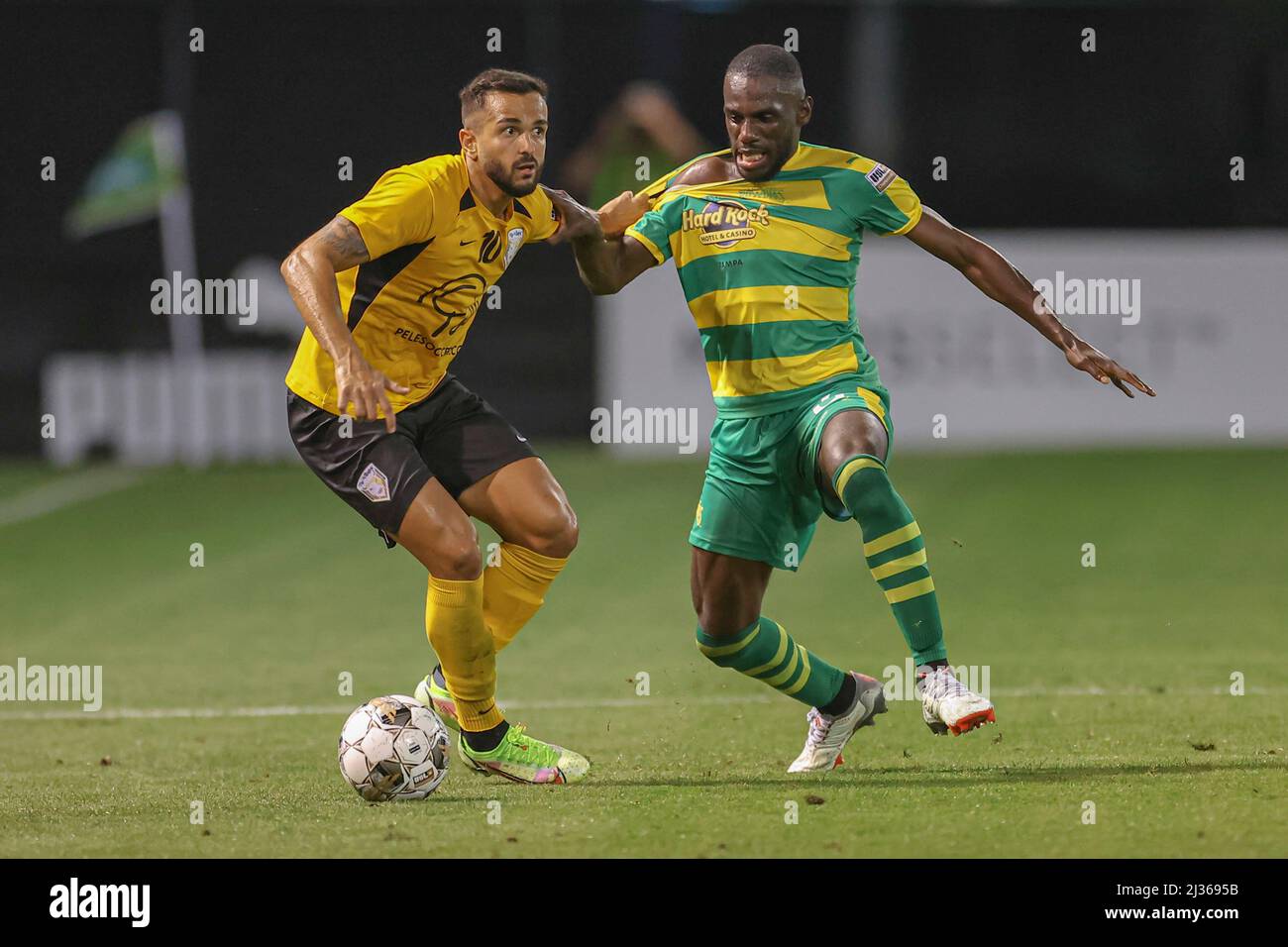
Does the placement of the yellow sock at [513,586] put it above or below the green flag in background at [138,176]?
below

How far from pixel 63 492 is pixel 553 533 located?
1125 cm

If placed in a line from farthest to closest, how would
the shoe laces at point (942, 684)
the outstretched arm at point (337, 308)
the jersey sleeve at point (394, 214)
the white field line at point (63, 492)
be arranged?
1. the white field line at point (63, 492)
2. the jersey sleeve at point (394, 214)
3. the shoe laces at point (942, 684)
4. the outstretched arm at point (337, 308)

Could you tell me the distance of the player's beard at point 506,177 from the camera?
22.1 ft

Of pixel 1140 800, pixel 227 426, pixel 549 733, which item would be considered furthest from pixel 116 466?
pixel 1140 800

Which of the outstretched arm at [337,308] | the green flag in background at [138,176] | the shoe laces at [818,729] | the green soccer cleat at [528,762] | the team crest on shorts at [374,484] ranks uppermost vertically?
the green flag in background at [138,176]

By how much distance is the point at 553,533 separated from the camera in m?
6.99

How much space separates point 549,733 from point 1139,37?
16.0 meters

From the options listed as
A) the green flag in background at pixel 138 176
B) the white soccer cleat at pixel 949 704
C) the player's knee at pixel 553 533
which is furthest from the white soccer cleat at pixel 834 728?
the green flag in background at pixel 138 176

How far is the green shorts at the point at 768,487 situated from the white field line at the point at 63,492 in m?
10.0

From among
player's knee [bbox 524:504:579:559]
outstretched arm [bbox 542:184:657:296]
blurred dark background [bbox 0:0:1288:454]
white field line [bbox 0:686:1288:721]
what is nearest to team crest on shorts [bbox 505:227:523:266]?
outstretched arm [bbox 542:184:657:296]

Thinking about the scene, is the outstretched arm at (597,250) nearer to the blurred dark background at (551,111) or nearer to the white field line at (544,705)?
the white field line at (544,705)

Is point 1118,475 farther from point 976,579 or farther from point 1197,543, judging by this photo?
point 976,579

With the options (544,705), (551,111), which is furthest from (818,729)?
(551,111)

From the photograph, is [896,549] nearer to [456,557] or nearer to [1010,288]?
[1010,288]
